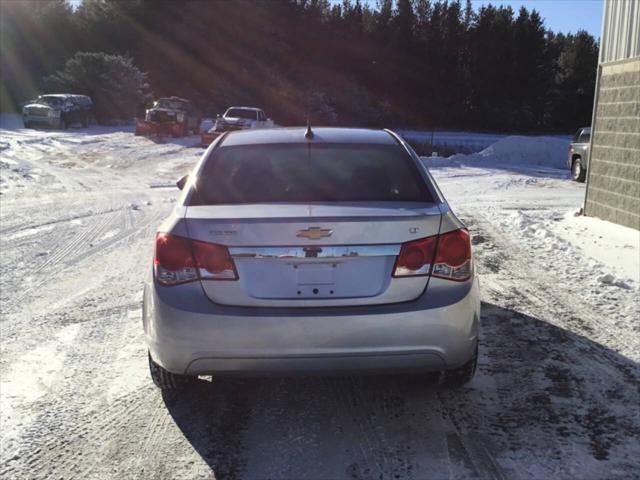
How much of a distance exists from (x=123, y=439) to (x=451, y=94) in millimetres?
57181

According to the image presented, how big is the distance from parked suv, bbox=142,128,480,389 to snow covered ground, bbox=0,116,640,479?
422 mm

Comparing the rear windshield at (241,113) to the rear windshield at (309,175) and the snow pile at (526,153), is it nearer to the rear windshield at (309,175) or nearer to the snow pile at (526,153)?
the snow pile at (526,153)

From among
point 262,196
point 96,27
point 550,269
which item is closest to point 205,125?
point 96,27

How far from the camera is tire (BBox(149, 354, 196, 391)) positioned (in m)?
3.82

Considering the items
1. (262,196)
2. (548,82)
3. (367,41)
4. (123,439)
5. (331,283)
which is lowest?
(123,439)

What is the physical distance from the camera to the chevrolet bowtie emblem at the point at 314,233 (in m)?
3.34

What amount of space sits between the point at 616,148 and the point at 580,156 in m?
9.03

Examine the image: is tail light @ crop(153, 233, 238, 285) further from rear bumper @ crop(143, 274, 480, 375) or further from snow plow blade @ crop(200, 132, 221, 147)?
snow plow blade @ crop(200, 132, 221, 147)

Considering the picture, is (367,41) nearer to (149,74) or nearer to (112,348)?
(149,74)

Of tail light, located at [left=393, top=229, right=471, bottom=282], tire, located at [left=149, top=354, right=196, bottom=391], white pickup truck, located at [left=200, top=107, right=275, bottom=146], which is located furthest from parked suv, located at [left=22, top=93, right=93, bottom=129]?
tail light, located at [left=393, top=229, right=471, bottom=282]

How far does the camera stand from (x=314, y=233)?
3.35 meters

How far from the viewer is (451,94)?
189ft

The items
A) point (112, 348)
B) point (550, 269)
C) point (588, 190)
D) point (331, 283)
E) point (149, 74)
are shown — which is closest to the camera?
point (331, 283)

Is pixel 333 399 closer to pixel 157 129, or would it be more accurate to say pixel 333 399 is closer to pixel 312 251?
pixel 312 251
